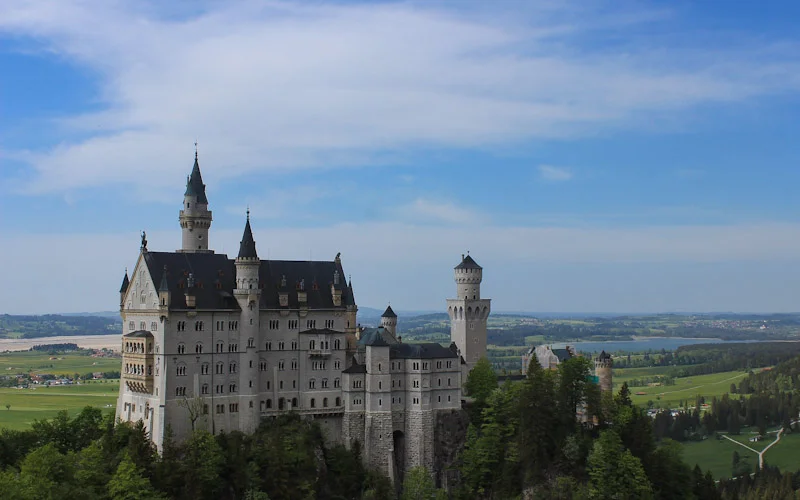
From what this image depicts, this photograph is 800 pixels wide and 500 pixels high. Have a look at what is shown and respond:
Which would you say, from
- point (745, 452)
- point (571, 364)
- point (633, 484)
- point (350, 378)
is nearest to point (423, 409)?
point (350, 378)

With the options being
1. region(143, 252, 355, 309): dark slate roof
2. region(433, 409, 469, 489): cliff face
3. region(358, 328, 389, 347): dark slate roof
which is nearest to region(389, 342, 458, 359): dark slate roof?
region(358, 328, 389, 347): dark slate roof

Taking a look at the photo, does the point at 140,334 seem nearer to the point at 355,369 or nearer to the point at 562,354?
the point at 355,369

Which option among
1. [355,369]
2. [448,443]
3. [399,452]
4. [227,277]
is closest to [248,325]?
[227,277]

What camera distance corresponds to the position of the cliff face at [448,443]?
102m

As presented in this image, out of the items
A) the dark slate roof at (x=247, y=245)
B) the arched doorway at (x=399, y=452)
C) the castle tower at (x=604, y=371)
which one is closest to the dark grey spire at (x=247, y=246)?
the dark slate roof at (x=247, y=245)

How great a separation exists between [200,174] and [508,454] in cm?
4641

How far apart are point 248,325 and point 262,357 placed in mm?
4439

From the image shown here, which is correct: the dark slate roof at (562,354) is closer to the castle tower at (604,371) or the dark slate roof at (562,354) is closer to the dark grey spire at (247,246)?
the castle tower at (604,371)

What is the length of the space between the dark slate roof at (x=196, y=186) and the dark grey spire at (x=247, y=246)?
11.4 meters

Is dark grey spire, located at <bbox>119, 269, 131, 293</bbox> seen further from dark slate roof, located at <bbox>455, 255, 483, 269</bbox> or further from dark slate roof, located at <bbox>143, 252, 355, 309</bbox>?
dark slate roof, located at <bbox>455, 255, 483, 269</bbox>

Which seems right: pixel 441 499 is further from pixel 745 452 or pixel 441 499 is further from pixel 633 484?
pixel 745 452

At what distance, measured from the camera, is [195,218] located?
104 meters

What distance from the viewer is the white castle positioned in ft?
299

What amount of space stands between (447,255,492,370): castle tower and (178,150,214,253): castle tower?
101 ft
